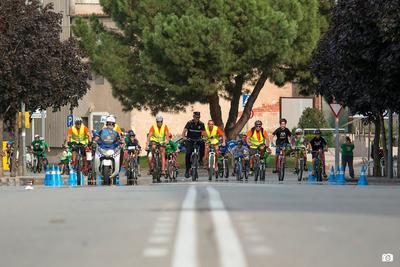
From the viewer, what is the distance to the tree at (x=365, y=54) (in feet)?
99.8

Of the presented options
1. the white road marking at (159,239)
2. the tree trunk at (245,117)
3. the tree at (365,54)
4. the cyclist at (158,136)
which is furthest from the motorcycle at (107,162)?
the tree trunk at (245,117)

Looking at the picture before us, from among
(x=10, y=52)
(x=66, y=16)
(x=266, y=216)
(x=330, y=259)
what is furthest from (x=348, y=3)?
(x=66, y=16)

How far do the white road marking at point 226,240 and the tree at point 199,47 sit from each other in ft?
104

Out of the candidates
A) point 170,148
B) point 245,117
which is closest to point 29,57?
point 170,148

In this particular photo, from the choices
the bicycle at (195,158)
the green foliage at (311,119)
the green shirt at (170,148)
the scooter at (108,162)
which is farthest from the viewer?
the green foliage at (311,119)

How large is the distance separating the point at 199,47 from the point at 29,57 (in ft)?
28.2

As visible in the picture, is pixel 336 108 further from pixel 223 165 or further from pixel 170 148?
pixel 170 148

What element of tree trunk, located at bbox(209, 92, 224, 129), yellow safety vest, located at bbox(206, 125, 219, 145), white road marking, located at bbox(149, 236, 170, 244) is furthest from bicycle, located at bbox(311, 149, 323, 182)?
white road marking, located at bbox(149, 236, 170, 244)

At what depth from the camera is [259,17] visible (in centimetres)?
4575

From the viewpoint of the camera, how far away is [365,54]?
3266cm

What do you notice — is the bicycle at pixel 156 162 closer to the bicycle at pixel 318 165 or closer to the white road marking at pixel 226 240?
the bicycle at pixel 318 165

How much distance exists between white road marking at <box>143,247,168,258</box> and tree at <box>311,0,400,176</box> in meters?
21.6

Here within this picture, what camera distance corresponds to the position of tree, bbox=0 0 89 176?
1524 inches

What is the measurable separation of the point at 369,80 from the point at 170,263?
87.2ft
